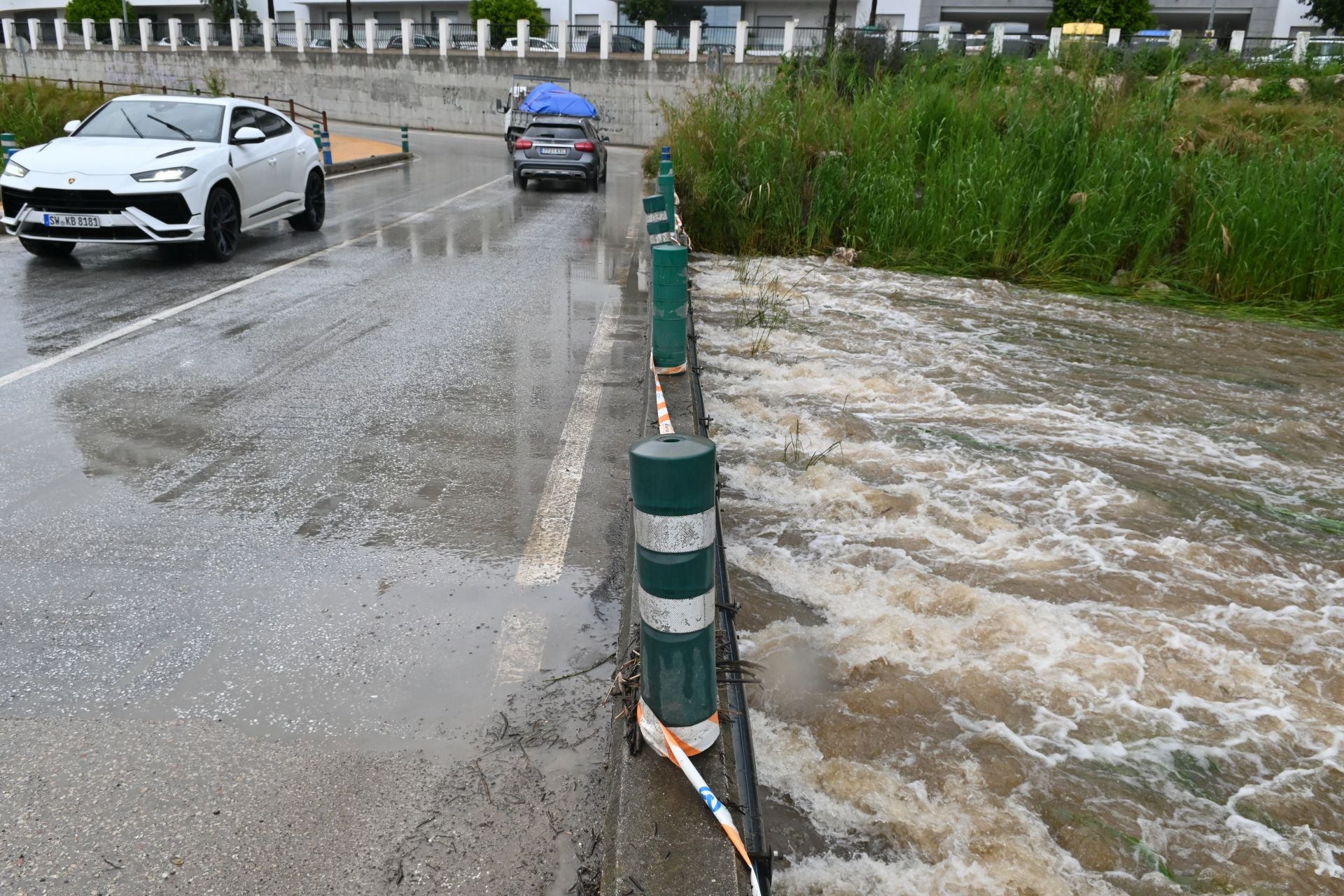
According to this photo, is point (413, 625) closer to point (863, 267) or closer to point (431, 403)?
point (431, 403)

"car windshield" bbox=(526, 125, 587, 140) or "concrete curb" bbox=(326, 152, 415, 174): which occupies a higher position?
"car windshield" bbox=(526, 125, 587, 140)

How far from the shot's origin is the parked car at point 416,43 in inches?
1866

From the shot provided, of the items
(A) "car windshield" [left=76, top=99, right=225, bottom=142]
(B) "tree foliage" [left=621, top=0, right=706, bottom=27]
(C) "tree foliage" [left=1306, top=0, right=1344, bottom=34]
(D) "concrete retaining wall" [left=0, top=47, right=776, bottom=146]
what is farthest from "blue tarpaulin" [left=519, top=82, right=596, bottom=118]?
(C) "tree foliage" [left=1306, top=0, right=1344, bottom=34]

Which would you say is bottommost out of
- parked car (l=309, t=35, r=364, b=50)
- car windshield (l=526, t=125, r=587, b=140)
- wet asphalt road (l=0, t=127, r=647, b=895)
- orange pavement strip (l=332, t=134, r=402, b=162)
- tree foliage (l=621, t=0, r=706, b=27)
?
wet asphalt road (l=0, t=127, r=647, b=895)

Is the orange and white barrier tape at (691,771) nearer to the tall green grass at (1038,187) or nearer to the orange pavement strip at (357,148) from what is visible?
the tall green grass at (1038,187)

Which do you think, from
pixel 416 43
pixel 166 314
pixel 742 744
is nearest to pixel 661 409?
pixel 742 744

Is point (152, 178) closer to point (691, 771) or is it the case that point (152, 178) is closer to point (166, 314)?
point (166, 314)

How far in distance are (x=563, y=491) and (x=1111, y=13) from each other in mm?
54045

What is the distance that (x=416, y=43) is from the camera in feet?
157

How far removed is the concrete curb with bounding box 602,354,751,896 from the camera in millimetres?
2338

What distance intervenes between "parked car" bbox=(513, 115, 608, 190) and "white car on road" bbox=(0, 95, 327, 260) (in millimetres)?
8700

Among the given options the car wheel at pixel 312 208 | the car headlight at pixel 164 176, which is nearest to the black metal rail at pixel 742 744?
the car headlight at pixel 164 176

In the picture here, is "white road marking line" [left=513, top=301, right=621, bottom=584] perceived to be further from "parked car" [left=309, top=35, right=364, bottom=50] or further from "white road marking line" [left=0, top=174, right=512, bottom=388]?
"parked car" [left=309, top=35, right=364, bottom=50]

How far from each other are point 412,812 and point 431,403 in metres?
3.98
